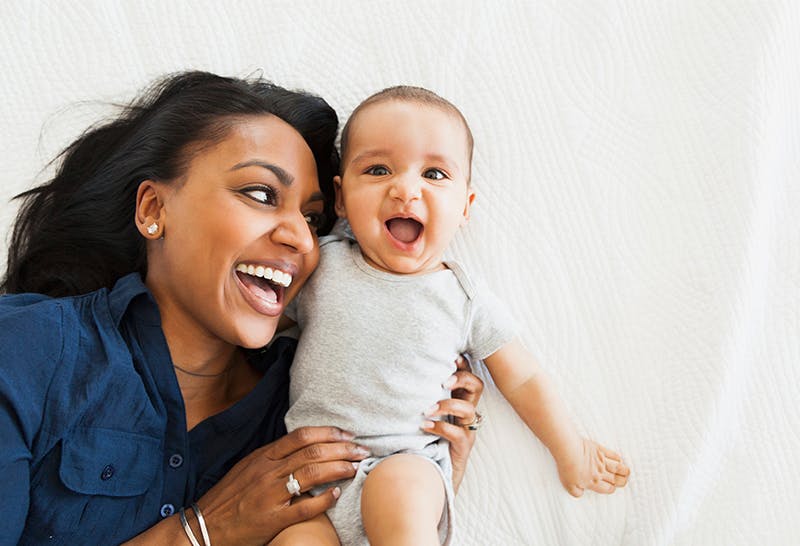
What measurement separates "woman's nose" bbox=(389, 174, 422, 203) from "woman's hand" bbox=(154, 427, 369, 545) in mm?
410

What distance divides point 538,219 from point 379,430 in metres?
0.54

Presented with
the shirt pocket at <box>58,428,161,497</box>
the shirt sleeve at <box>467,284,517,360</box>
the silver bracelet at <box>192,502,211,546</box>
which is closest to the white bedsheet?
the shirt sleeve at <box>467,284,517,360</box>

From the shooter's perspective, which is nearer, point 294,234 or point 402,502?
point 402,502

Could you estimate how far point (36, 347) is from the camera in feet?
4.02

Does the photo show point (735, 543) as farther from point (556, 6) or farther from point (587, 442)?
point (556, 6)

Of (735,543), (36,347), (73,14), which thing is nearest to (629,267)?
(735,543)

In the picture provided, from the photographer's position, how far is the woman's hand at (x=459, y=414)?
1370 mm

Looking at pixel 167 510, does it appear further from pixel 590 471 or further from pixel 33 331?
pixel 590 471

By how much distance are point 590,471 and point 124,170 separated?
102 centimetres

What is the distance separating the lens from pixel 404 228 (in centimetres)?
137

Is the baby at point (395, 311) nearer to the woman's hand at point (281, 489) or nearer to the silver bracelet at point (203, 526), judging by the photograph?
the woman's hand at point (281, 489)

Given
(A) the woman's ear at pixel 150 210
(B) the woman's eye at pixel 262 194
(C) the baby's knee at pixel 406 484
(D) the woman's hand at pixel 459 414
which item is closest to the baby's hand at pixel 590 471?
(D) the woman's hand at pixel 459 414

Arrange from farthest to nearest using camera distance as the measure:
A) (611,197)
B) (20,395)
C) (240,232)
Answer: (611,197) < (240,232) < (20,395)

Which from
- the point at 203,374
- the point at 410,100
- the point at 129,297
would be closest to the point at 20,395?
the point at 129,297
